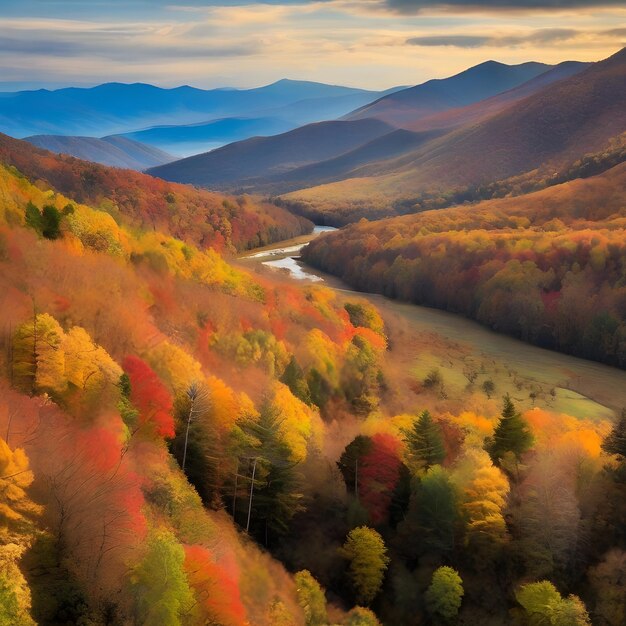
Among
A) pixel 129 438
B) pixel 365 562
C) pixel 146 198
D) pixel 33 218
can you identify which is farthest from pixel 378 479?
pixel 146 198

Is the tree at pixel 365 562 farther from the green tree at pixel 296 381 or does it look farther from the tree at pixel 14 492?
the tree at pixel 14 492

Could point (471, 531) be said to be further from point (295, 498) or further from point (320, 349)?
point (320, 349)

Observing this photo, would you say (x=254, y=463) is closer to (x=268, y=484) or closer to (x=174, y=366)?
(x=268, y=484)

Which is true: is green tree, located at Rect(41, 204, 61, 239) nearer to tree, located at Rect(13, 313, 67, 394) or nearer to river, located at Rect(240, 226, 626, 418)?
tree, located at Rect(13, 313, 67, 394)

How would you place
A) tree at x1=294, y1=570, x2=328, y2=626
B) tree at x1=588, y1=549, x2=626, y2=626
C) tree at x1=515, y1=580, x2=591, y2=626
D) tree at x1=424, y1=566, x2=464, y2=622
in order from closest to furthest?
1. tree at x1=294, y1=570, x2=328, y2=626
2. tree at x1=515, y1=580, x2=591, y2=626
3. tree at x1=588, y1=549, x2=626, y2=626
4. tree at x1=424, y1=566, x2=464, y2=622

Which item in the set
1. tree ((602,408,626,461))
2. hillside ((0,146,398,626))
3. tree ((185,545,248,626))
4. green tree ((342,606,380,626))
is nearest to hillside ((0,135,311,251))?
hillside ((0,146,398,626))

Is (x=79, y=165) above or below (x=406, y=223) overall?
above

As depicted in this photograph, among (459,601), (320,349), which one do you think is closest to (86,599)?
(459,601)

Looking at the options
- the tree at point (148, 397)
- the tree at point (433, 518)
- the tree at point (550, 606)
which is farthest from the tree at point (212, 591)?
the tree at point (550, 606)
